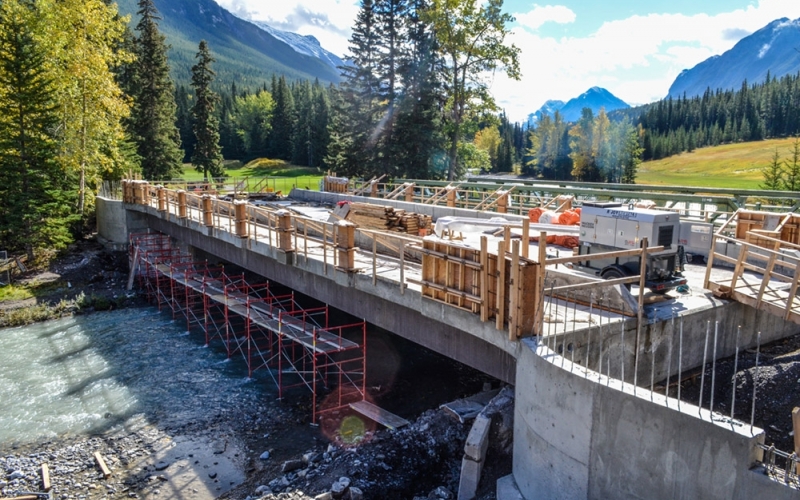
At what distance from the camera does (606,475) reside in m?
8.23

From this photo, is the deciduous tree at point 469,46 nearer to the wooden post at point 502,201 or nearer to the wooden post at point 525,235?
the wooden post at point 502,201

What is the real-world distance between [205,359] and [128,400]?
11.1ft

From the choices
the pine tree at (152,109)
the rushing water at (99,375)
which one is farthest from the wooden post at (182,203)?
the pine tree at (152,109)

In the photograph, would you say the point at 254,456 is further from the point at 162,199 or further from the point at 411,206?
the point at 162,199

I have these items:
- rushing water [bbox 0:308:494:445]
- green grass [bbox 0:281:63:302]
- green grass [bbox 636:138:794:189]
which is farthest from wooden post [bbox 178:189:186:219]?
green grass [bbox 636:138:794:189]

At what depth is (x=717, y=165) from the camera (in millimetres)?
113375

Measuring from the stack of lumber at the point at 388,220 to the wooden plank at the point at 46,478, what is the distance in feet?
40.1

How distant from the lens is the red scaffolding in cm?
1675

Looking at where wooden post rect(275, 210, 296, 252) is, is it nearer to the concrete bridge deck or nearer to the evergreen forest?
the concrete bridge deck

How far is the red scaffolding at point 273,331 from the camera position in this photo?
16750 millimetres

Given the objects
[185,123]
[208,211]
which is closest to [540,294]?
[208,211]

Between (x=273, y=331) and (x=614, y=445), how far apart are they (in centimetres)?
1252

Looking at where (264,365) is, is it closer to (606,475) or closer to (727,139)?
(606,475)

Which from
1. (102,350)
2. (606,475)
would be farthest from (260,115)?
(606,475)
